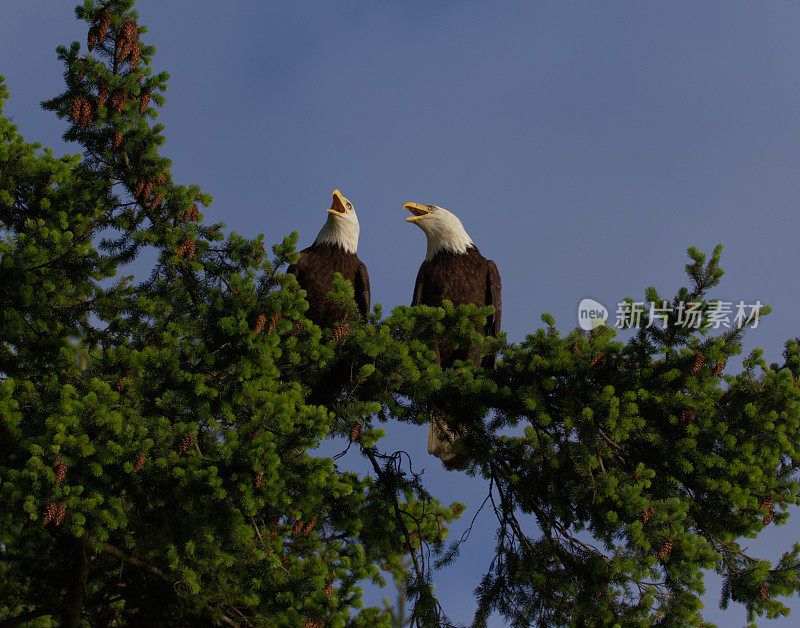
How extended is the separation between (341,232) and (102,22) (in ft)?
11.4

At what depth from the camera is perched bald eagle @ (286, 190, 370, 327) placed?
7.12 m

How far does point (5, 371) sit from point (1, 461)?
1.97 metres

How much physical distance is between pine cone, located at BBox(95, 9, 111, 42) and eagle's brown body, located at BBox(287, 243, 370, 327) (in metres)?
2.75

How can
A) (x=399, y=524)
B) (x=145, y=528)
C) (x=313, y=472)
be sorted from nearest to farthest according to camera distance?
(x=313, y=472), (x=145, y=528), (x=399, y=524)

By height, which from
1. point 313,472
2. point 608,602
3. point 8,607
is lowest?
point 8,607

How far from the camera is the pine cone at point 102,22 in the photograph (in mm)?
4977

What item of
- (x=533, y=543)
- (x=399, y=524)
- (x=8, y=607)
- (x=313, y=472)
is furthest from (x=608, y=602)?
(x=8, y=607)

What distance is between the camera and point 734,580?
16.3ft

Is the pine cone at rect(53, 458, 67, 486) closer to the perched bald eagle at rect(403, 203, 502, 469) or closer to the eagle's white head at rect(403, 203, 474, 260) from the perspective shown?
the perched bald eagle at rect(403, 203, 502, 469)

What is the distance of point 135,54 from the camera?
5145 mm

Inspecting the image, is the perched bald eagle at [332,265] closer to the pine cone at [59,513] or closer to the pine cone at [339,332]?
the pine cone at [339,332]

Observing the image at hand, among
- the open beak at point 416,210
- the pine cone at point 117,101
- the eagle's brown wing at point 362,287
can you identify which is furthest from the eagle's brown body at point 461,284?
the pine cone at point 117,101

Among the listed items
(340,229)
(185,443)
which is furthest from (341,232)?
(185,443)

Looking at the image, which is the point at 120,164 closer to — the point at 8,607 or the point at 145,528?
the point at 145,528
